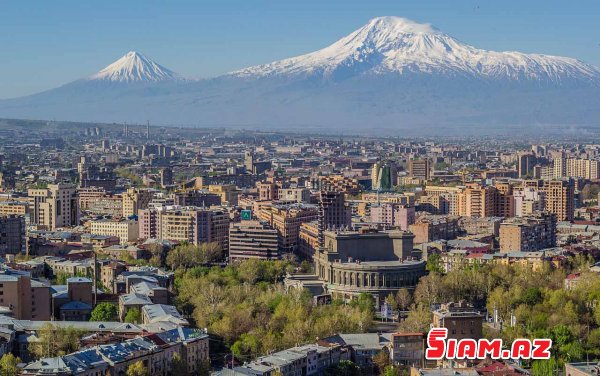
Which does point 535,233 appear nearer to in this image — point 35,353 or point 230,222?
point 230,222

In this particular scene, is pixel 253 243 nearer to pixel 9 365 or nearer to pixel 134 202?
pixel 134 202

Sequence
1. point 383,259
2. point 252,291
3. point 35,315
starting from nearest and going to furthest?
point 35,315 < point 252,291 < point 383,259

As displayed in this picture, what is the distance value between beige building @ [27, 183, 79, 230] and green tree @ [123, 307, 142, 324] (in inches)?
957

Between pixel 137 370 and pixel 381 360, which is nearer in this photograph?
pixel 137 370

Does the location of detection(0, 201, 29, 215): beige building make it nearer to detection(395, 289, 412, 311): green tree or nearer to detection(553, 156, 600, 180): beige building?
detection(395, 289, 412, 311): green tree

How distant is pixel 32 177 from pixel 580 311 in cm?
5702

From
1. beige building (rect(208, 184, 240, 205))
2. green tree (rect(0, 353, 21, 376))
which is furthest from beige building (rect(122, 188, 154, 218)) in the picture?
green tree (rect(0, 353, 21, 376))

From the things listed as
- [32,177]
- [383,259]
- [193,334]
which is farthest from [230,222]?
[32,177]

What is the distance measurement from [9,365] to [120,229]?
91.5ft

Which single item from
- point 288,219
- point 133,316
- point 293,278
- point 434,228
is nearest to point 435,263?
point 293,278

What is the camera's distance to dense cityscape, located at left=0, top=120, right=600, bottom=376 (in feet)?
88.3

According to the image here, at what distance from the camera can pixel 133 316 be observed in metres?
31.4

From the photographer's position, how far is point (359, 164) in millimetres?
101062

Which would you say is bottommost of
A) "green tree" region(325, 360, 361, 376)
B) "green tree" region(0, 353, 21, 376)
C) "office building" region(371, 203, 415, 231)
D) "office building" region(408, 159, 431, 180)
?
"green tree" region(325, 360, 361, 376)
